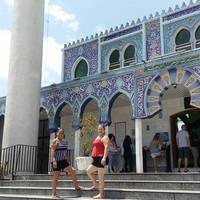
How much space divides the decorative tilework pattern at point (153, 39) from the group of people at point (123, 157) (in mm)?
3476

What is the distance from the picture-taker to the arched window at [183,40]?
40.9 feet

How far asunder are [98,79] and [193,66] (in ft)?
12.1

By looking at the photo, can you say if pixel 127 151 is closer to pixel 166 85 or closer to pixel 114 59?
pixel 166 85

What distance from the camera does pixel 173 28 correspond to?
505 inches

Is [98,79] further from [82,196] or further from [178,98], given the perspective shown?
[82,196]

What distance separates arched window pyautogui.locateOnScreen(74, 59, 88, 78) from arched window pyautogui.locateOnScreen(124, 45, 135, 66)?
2106 millimetres

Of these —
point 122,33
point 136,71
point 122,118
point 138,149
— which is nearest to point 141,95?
point 136,71

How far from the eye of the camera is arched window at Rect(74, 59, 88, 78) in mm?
15211

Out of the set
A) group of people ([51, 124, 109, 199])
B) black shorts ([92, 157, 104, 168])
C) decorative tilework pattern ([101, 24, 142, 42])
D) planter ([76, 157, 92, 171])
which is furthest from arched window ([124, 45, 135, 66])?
black shorts ([92, 157, 104, 168])

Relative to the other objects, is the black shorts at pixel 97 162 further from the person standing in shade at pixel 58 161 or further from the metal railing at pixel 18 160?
the metal railing at pixel 18 160

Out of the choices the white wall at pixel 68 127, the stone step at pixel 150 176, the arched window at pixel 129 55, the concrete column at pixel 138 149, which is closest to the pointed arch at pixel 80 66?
the arched window at pixel 129 55

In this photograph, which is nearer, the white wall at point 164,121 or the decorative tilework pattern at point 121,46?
the white wall at point 164,121

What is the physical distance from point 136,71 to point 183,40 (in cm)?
276

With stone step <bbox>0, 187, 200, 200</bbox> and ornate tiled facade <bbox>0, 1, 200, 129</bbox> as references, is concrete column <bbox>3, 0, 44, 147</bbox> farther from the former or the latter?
stone step <bbox>0, 187, 200, 200</bbox>
